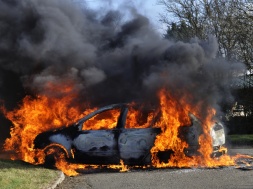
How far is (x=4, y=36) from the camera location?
41.3 ft

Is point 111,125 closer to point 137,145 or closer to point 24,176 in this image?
point 137,145

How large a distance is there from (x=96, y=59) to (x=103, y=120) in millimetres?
3268

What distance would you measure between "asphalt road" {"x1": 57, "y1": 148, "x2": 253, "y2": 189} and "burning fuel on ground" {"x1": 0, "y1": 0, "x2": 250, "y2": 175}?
0.58 metres

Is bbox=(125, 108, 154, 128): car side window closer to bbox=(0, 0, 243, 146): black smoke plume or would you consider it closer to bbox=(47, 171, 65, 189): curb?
bbox=(0, 0, 243, 146): black smoke plume

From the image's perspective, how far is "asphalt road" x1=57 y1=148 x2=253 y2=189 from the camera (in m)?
7.56

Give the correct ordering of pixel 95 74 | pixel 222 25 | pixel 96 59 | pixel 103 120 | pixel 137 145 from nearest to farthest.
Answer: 1. pixel 137 145
2. pixel 103 120
3. pixel 95 74
4. pixel 96 59
5. pixel 222 25

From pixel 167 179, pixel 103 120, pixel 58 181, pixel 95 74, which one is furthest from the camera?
pixel 95 74

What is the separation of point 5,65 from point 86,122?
13.9 feet

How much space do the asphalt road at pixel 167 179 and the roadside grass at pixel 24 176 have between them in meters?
0.37

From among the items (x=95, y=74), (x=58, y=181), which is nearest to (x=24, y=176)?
(x=58, y=181)

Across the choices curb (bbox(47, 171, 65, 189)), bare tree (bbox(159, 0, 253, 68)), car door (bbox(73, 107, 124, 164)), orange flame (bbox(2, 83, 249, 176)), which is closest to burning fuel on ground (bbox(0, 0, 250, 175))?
orange flame (bbox(2, 83, 249, 176))

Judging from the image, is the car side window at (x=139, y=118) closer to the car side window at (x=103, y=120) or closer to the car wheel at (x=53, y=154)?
the car side window at (x=103, y=120)

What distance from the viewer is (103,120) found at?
9984 millimetres

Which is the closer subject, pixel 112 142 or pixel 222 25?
pixel 112 142
